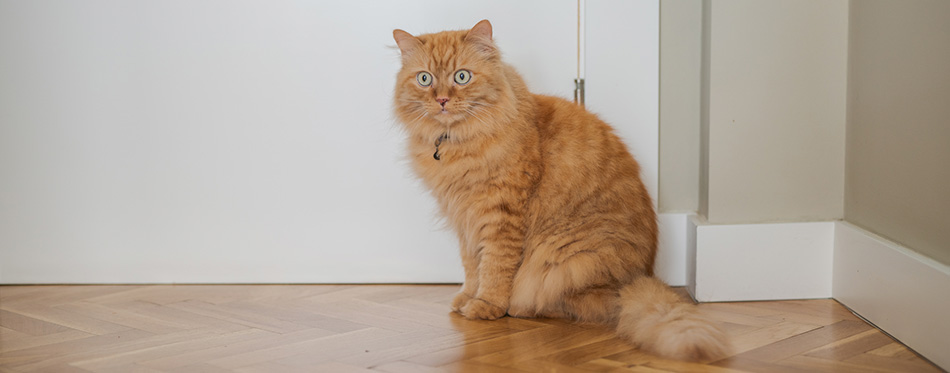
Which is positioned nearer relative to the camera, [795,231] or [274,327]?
[274,327]

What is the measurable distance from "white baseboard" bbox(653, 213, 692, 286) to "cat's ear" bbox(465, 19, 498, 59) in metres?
0.74

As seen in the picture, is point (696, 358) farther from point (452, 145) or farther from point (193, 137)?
point (193, 137)

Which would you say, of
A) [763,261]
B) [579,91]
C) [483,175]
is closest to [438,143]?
[483,175]

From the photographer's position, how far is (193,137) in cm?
232

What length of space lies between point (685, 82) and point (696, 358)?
3.20 ft

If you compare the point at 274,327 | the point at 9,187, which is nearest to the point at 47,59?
the point at 9,187

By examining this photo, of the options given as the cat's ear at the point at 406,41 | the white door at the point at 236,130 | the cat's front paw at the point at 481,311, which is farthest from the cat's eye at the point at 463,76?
the cat's front paw at the point at 481,311

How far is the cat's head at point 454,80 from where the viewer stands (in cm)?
187

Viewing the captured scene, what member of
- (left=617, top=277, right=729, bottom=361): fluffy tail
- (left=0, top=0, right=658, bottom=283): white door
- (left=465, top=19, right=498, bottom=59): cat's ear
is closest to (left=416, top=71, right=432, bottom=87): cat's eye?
(left=465, top=19, right=498, bottom=59): cat's ear

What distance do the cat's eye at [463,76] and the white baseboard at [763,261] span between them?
0.78 metres

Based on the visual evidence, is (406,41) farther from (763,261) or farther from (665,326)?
(763,261)

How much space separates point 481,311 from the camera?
1896 mm

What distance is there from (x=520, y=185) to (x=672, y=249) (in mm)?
629

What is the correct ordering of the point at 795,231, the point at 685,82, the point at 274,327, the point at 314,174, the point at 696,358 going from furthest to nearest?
the point at 314,174 < the point at 685,82 < the point at 795,231 < the point at 274,327 < the point at 696,358
